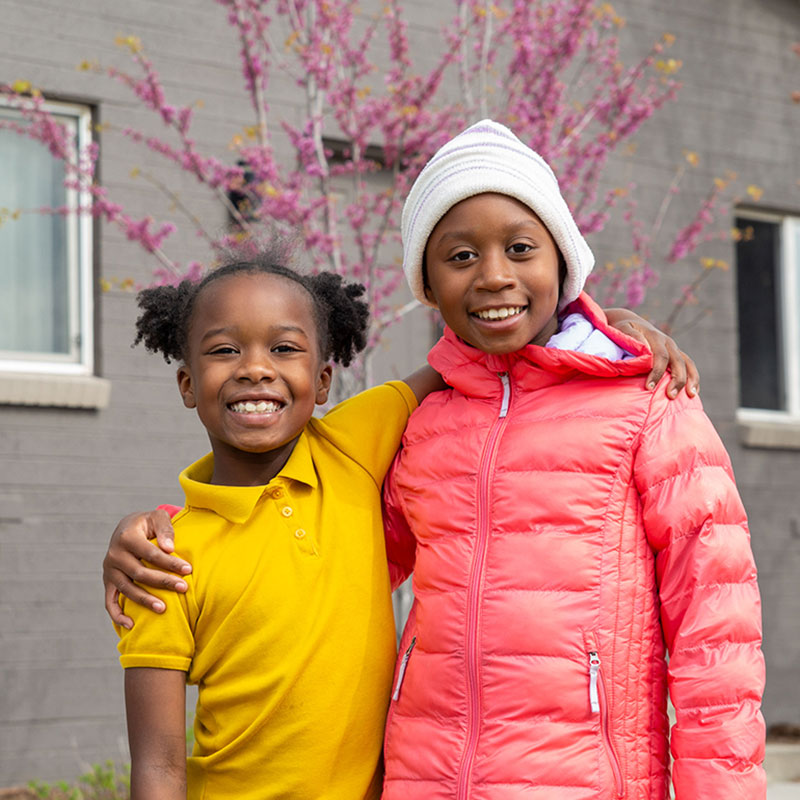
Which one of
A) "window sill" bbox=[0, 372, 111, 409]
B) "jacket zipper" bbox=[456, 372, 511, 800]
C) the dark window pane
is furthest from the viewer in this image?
the dark window pane

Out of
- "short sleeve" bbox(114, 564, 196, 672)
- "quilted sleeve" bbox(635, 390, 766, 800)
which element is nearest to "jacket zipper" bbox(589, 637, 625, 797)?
"quilted sleeve" bbox(635, 390, 766, 800)

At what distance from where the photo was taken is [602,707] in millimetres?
2186

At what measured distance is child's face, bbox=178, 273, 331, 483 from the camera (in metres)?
2.44

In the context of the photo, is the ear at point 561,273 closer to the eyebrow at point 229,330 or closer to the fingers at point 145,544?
the eyebrow at point 229,330

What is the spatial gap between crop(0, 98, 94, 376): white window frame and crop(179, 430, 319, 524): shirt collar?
11.3ft

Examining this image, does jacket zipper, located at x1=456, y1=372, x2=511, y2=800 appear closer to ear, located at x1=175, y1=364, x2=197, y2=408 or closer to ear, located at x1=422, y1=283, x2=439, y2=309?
ear, located at x1=422, y1=283, x2=439, y2=309

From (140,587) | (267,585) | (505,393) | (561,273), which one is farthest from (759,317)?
(140,587)

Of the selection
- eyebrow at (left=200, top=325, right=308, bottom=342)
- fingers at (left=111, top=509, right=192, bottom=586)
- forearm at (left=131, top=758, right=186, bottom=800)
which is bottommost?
forearm at (left=131, top=758, right=186, bottom=800)

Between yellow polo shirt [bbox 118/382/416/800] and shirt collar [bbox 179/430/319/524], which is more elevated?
shirt collar [bbox 179/430/319/524]

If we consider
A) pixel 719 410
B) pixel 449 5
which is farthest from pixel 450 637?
pixel 719 410

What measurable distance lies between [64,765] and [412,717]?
3.78m

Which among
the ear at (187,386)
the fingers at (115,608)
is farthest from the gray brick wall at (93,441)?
the fingers at (115,608)

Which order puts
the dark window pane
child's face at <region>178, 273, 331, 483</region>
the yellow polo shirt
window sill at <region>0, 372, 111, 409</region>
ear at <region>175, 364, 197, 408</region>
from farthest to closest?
1. the dark window pane
2. window sill at <region>0, 372, 111, 409</region>
3. ear at <region>175, 364, 197, 408</region>
4. child's face at <region>178, 273, 331, 483</region>
5. the yellow polo shirt

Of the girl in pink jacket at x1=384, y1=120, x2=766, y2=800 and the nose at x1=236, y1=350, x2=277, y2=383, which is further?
the nose at x1=236, y1=350, x2=277, y2=383
